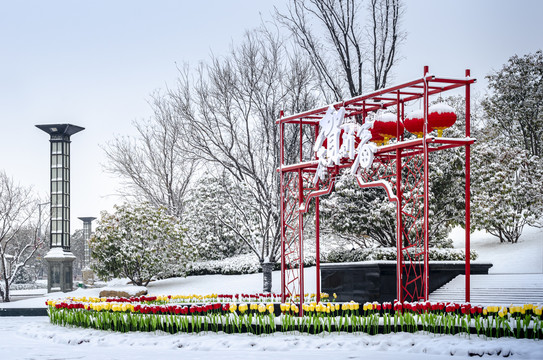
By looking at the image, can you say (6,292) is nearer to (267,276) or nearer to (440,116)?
(267,276)

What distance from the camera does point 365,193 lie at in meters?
21.7

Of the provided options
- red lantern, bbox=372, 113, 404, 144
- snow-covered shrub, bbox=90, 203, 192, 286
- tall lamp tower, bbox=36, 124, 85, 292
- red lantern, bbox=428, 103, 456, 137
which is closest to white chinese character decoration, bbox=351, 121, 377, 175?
red lantern, bbox=372, 113, 404, 144

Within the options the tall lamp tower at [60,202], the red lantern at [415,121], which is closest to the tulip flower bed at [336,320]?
the red lantern at [415,121]

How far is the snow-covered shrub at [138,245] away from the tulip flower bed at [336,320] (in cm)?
1155

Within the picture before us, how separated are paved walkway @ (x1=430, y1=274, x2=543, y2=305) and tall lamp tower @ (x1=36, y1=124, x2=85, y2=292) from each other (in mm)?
14346

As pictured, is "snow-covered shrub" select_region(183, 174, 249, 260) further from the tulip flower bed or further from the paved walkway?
the tulip flower bed

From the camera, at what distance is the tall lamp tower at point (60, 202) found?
974 inches

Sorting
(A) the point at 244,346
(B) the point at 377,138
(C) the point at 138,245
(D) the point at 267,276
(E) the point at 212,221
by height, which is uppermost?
(B) the point at 377,138

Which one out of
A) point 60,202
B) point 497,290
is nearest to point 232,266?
point 60,202

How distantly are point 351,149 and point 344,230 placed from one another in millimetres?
10050

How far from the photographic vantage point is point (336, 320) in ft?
32.0

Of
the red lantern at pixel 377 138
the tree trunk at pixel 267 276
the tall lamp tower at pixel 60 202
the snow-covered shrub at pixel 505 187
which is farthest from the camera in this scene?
the tall lamp tower at pixel 60 202

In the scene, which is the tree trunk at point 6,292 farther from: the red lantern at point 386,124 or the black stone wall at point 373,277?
the red lantern at point 386,124

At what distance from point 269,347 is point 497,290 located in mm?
8352
